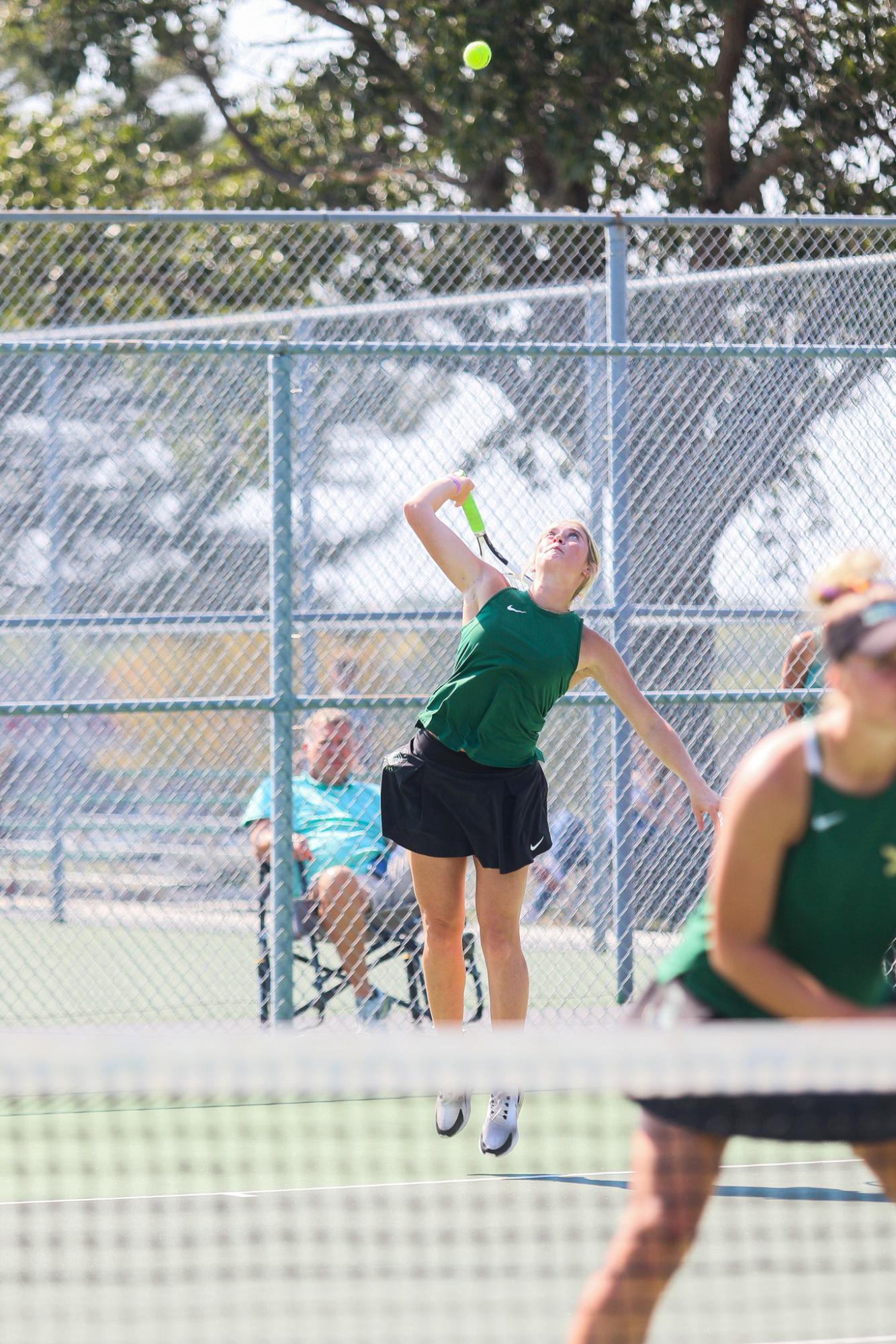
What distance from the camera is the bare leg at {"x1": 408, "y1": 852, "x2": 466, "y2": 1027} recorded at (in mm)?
4859


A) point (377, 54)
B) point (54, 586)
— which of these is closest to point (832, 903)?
point (54, 586)

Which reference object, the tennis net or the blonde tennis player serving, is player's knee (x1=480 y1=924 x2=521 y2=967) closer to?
the blonde tennis player serving

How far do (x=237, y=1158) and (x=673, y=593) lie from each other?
350 centimetres

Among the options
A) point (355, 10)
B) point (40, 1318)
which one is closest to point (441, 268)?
point (355, 10)

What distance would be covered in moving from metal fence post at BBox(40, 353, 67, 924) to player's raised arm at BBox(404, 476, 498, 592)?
3947mm

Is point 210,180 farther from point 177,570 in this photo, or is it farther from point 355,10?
point 177,570

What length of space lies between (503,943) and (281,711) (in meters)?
1.36

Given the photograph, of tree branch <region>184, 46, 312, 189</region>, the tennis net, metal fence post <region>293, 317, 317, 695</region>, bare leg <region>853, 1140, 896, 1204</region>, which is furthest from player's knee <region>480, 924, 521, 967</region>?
tree branch <region>184, 46, 312, 189</region>

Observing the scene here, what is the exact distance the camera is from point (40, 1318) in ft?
11.0

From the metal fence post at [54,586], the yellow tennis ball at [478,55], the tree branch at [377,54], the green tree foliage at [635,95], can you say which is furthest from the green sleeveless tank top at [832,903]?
the tree branch at [377,54]

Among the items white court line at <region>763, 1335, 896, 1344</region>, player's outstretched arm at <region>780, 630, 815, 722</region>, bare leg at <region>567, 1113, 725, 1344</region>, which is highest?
bare leg at <region>567, 1113, 725, 1344</region>

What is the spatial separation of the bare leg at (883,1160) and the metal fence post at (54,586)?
6.36 meters

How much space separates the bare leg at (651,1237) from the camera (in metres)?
2.35

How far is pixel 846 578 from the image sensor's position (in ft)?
8.55
